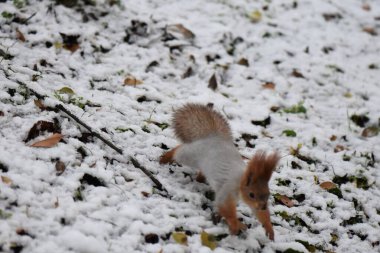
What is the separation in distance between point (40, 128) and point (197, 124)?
106cm

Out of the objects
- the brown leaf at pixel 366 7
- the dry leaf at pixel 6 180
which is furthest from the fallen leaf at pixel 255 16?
the dry leaf at pixel 6 180

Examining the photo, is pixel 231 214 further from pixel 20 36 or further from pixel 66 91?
pixel 20 36

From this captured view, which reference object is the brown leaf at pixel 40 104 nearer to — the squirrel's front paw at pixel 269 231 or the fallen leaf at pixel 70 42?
the fallen leaf at pixel 70 42

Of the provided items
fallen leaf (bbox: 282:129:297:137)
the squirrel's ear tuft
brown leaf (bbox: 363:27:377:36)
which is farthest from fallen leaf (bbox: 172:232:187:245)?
brown leaf (bbox: 363:27:377:36)

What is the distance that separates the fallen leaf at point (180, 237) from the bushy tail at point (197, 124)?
0.73 metres

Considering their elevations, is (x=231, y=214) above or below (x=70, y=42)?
below

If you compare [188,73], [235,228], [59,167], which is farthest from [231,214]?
[188,73]

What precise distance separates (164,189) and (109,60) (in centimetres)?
178

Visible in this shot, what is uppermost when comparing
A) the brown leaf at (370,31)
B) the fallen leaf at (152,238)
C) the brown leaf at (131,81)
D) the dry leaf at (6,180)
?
the dry leaf at (6,180)

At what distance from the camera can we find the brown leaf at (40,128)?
2586mm

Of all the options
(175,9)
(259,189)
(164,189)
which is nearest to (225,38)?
(175,9)

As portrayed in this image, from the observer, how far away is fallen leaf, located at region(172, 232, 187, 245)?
87.2 inches

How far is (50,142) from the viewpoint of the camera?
2.58m

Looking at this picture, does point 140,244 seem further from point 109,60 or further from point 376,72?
point 376,72
